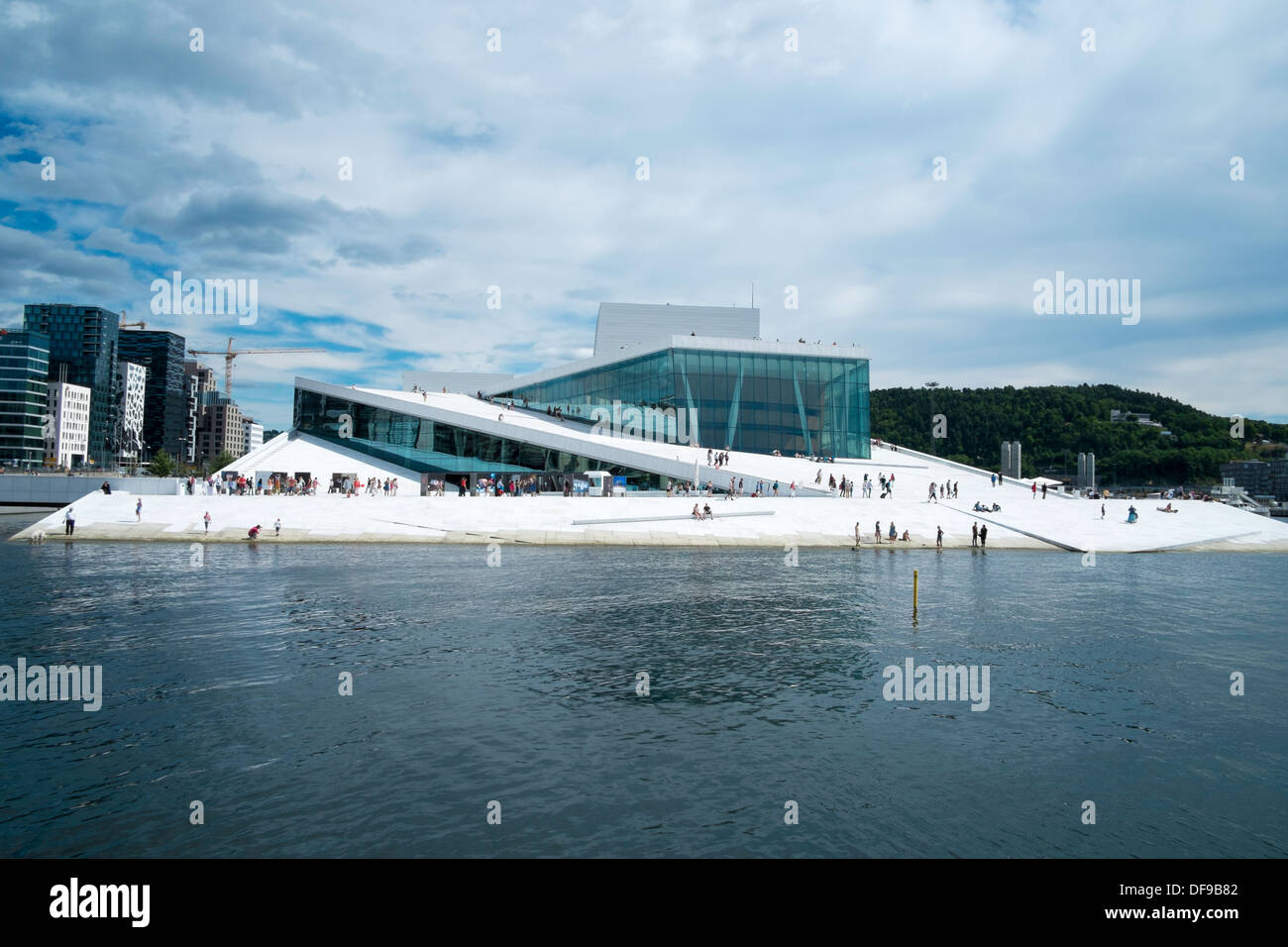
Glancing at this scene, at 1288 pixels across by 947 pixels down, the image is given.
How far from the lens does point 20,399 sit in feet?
443

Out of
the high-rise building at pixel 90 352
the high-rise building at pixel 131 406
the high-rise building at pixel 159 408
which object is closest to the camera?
the high-rise building at pixel 90 352

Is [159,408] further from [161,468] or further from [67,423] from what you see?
[161,468]

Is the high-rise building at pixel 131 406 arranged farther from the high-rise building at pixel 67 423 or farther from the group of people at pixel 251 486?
the group of people at pixel 251 486

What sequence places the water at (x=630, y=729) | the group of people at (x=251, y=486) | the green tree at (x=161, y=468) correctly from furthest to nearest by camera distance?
Answer: 1. the green tree at (x=161, y=468)
2. the group of people at (x=251, y=486)
3. the water at (x=630, y=729)

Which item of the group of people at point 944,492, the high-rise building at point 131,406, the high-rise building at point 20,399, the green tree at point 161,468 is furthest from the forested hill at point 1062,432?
the high-rise building at point 131,406

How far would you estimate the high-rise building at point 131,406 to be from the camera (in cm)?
17212

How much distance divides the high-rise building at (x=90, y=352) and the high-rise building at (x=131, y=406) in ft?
7.52

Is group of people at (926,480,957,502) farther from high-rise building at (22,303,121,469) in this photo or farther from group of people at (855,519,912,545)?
high-rise building at (22,303,121,469)

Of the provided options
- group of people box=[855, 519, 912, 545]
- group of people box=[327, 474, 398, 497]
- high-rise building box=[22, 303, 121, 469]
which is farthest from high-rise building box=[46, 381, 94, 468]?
group of people box=[855, 519, 912, 545]

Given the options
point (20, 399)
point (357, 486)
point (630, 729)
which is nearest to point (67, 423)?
point (20, 399)

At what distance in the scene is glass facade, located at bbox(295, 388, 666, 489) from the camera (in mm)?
53469

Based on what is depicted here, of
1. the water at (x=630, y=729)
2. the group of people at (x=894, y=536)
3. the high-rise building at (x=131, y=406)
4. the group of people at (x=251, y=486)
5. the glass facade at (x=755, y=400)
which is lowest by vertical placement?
the water at (x=630, y=729)

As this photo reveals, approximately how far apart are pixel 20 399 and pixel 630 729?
533 ft
